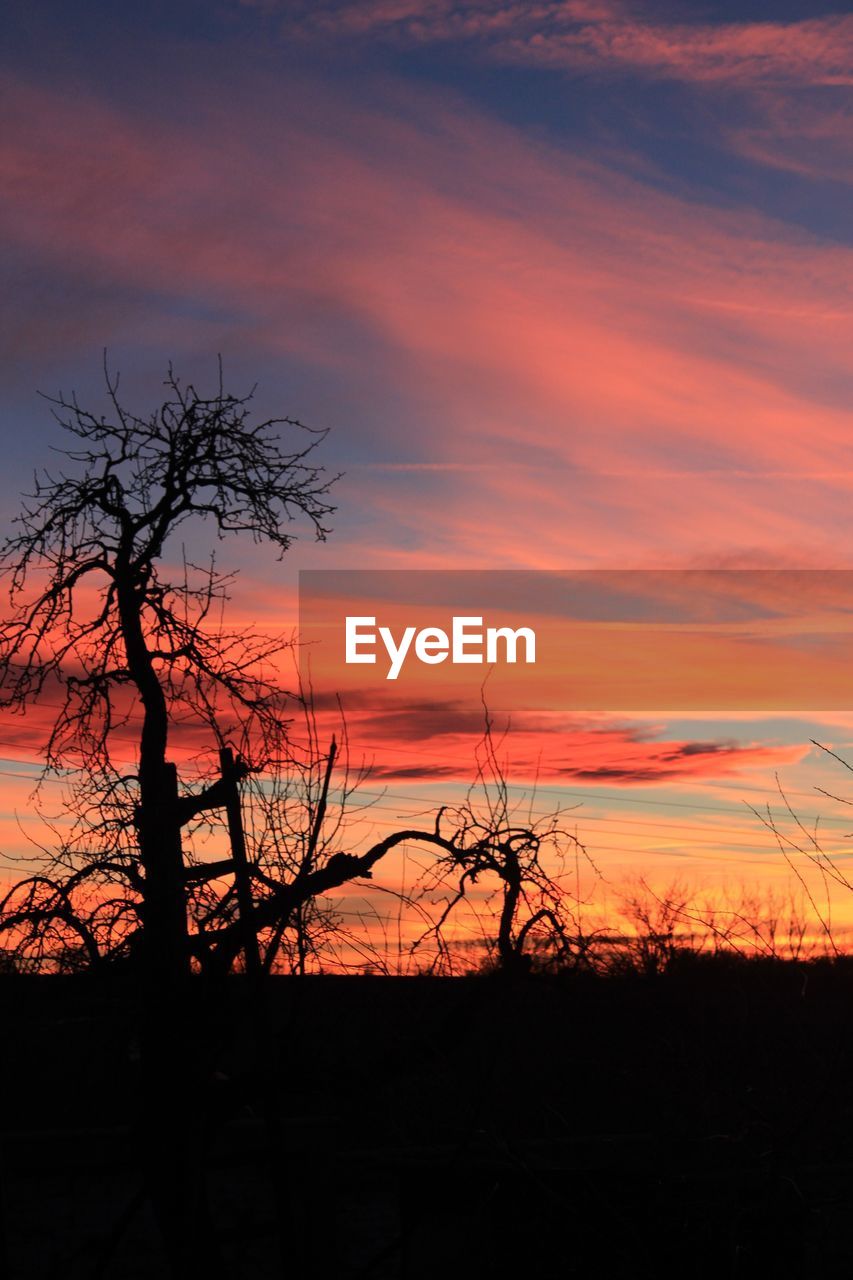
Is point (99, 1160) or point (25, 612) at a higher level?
point (25, 612)

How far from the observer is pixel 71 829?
359 inches

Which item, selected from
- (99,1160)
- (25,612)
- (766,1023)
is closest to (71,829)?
(25,612)

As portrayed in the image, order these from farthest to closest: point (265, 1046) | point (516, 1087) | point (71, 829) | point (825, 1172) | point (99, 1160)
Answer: point (516, 1087), point (71, 829), point (99, 1160), point (825, 1172), point (265, 1046)

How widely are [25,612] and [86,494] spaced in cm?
102

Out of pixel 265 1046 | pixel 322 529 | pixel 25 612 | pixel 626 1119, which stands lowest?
pixel 626 1119

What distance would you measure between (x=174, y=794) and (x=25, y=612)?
2.16 metres

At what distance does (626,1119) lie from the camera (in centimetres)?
2278

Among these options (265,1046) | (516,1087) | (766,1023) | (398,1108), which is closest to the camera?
(265,1046)

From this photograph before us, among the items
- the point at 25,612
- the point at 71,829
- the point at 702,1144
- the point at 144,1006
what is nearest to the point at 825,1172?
the point at 702,1144

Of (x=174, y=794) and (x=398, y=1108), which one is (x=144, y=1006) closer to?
(x=174, y=794)

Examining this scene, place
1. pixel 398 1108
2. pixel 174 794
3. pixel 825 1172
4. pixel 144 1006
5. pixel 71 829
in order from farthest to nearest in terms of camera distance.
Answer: pixel 398 1108, pixel 71 829, pixel 174 794, pixel 144 1006, pixel 825 1172

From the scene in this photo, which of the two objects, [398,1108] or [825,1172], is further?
[398,1108]

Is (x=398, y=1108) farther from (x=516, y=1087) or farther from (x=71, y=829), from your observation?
(x=71, y=829)

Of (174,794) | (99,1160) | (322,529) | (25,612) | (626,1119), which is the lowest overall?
(626,1119)
